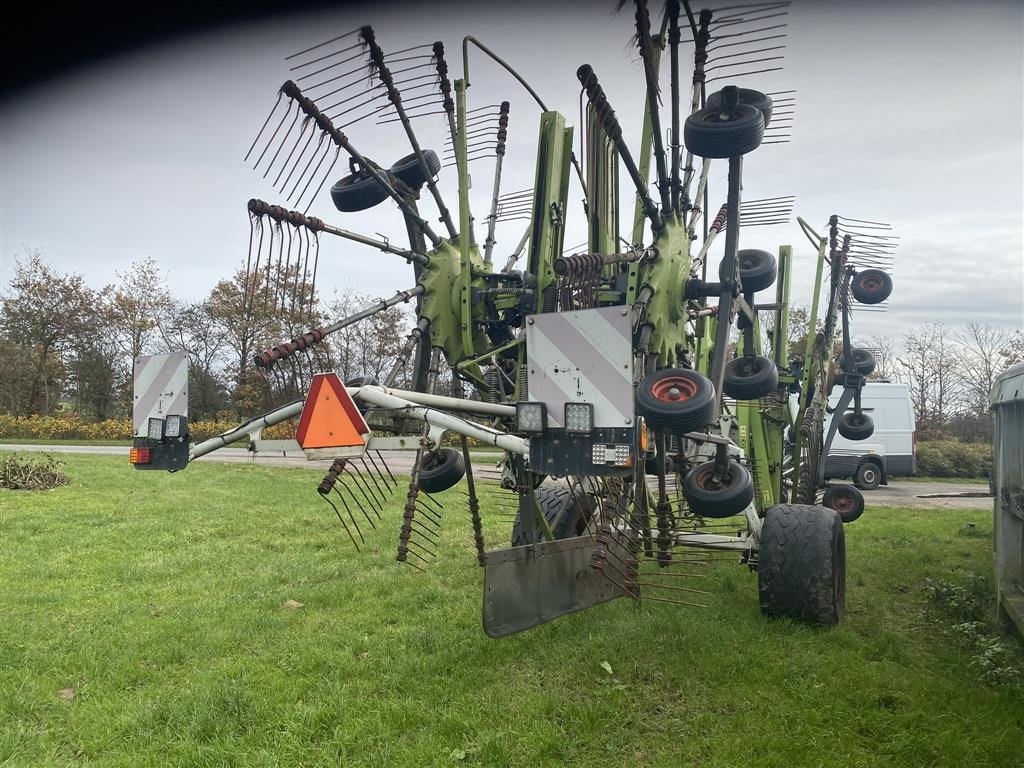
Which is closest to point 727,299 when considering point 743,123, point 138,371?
point 743,123

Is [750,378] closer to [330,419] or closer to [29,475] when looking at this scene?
[330,419]

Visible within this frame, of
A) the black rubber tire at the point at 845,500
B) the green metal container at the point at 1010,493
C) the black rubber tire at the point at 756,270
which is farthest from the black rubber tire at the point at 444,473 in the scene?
the black rubber tire at the point at 845,500

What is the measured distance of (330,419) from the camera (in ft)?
11.5

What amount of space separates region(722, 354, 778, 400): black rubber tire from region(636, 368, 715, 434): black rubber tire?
176 centimetres

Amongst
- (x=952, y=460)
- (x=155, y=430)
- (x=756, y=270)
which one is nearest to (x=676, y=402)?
(x=756, y=270)

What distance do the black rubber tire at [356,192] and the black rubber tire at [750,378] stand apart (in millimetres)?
2703

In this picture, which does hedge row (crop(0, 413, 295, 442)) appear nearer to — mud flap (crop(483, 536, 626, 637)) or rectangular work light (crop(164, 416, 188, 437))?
rectangular work light (crop(164, 416, 188, 437))

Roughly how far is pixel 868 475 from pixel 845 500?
9.38 m

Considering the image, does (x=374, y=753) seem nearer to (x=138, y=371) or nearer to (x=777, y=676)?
(x=777, y=676)

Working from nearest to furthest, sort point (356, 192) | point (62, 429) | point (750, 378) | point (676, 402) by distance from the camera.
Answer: point (676, 402)
point (356, 192)
point (750, 378)
point (62, 429)

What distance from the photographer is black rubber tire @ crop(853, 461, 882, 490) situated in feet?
56.3

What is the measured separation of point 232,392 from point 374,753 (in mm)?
7013

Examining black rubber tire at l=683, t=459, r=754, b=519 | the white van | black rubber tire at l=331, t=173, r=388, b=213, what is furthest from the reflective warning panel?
the white van

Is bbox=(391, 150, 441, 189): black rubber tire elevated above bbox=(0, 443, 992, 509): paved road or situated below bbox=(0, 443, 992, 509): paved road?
above
